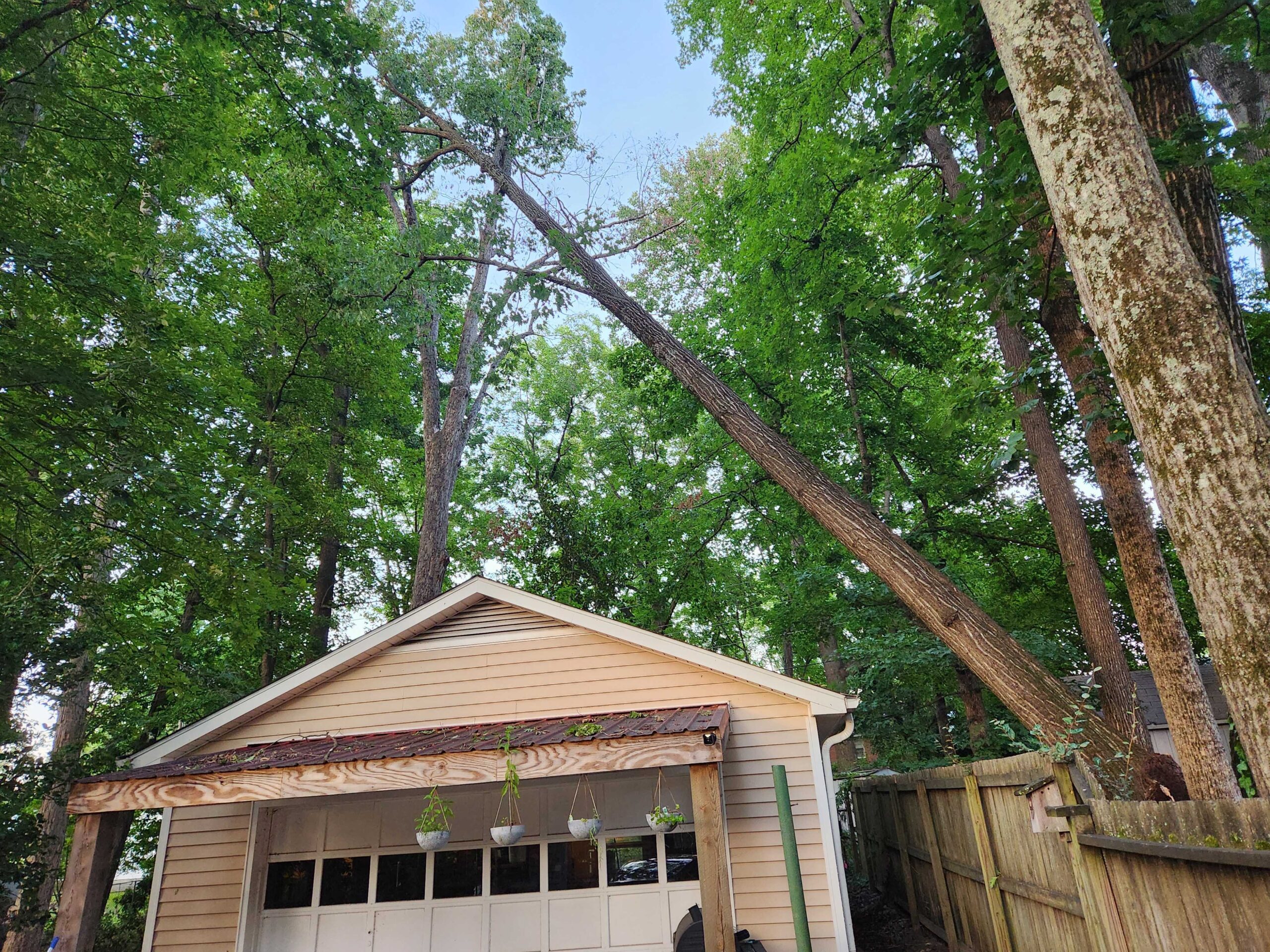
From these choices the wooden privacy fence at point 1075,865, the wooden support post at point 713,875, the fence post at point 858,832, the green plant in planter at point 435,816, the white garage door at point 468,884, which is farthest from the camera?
the fence post at point 858,832

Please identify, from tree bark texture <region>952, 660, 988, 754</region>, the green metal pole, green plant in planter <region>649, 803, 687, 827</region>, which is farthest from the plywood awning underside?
tree bark texture <region>952, 660, 988, 754</region>

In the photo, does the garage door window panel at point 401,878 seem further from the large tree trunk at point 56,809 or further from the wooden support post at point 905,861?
the wooden support post at point 905,861

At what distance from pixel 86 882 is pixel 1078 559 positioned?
8.58 meters

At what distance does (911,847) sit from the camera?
7801mm

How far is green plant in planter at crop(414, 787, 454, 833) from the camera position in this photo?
6242mm

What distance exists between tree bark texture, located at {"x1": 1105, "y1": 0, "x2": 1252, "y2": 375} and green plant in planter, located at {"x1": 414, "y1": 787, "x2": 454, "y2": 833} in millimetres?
6315

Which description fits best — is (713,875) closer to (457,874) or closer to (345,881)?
(457,874)

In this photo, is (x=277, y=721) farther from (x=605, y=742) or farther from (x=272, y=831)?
(x=605, y=742)

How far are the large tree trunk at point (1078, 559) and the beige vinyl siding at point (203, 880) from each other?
8194 millimetres

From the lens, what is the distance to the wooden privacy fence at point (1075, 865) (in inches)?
85.4

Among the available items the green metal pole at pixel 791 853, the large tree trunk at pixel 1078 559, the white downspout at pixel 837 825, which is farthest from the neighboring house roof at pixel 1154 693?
the green metal pole at pixel 791 853

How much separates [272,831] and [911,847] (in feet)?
22.5

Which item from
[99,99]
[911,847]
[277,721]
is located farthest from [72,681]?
[911,847]

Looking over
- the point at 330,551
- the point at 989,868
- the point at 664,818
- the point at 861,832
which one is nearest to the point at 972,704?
the point at 861,832
